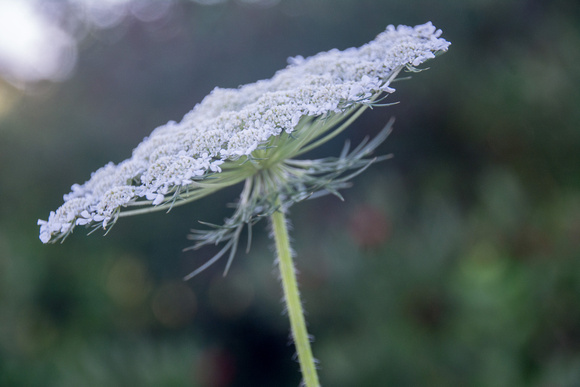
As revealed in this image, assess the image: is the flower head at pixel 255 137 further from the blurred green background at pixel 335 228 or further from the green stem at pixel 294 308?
the blurred green background at pixel 335 228

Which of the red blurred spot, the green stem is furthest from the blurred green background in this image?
the green stem

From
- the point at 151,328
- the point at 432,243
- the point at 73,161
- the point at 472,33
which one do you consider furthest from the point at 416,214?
the point at 73,161

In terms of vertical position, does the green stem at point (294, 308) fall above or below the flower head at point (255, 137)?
below

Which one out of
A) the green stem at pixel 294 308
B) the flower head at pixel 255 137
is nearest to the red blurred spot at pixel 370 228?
the flower head at pixel 255 137

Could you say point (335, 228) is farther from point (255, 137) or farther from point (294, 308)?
point (255, 137)

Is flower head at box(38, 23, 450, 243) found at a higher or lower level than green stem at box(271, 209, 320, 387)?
higher

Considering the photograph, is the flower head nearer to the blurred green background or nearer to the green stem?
the green stem
